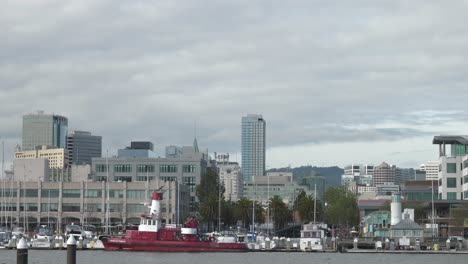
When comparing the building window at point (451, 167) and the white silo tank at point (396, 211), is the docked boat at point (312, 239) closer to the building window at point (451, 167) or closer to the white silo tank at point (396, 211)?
the white silo tank at point (396, 211)

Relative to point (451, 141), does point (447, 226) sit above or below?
below

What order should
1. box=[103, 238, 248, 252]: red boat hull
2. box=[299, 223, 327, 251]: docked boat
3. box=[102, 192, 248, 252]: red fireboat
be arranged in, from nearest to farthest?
box=[103, 238, 248, 252]: red boat hull < box=[102, 192, 248, 252]: red fireboat < box=[299, 223, 327, 251]: docked boat

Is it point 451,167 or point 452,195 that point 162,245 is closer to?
point 451,167

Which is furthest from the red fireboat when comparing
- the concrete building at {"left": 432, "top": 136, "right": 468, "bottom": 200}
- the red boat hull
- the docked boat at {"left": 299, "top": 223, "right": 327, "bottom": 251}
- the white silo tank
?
the concrete building at {"left": 432, "top": 136, "right": 468, "bottom": 200}

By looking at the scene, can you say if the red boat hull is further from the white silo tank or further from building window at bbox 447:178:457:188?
building window at bbox 447:178:457:188

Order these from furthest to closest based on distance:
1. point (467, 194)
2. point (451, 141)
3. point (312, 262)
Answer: point (451, 141) < point (467, 194) < point (312, 262)

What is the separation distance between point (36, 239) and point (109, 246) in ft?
61.3

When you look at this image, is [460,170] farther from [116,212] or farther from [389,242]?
[116,212]

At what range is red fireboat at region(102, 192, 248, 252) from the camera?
403 ft

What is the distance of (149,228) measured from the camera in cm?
12388

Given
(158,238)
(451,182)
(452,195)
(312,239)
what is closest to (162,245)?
(158,238)

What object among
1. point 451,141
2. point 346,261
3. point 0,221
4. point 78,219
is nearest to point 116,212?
point 78,219

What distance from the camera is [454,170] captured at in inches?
7249

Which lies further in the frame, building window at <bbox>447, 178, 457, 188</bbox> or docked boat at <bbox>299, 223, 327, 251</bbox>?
building window at <bbox>447, 178, 457, 188</bbox>
